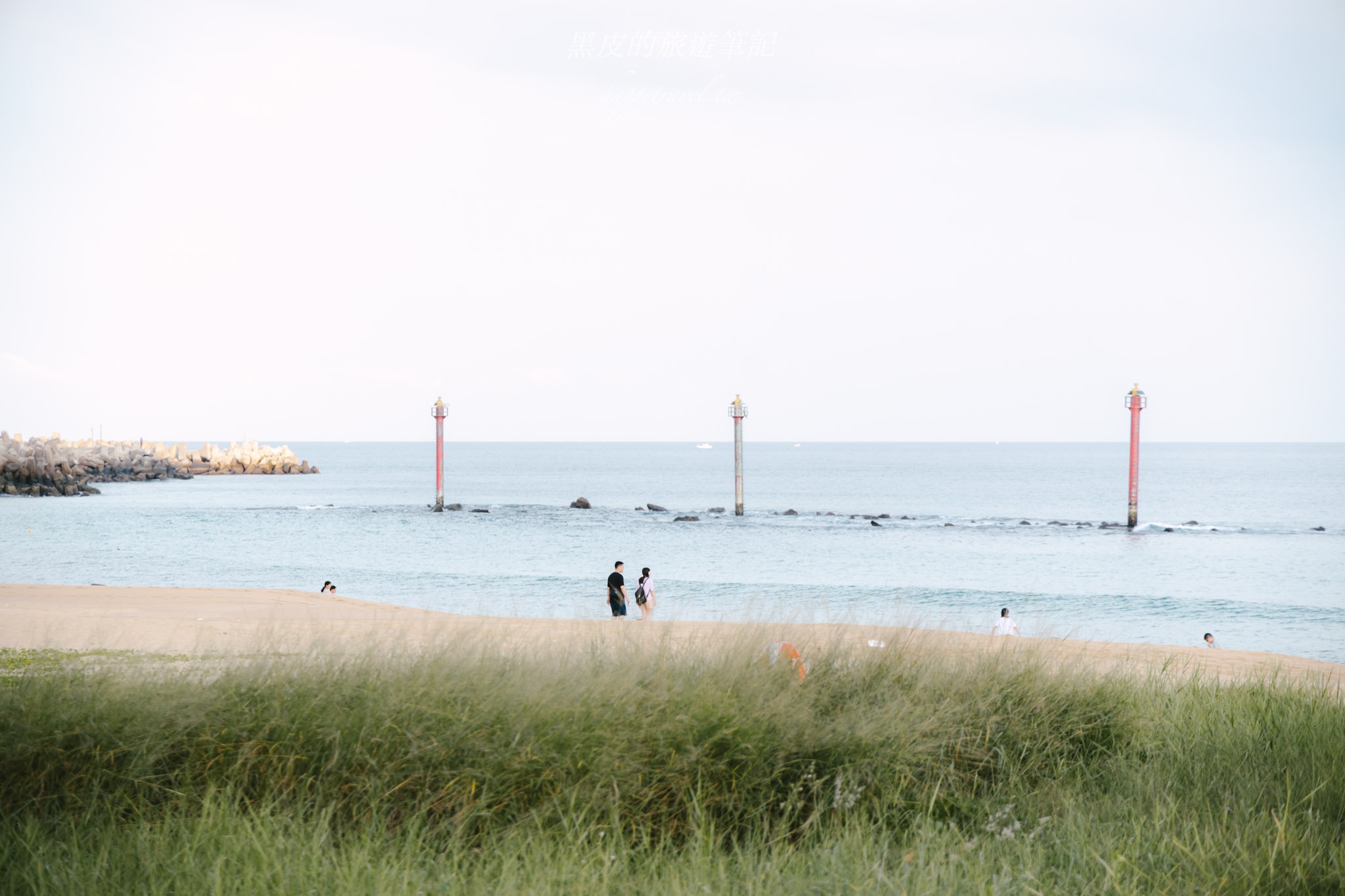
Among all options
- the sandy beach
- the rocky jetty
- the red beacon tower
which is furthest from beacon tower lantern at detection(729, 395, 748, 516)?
the rocky jetty

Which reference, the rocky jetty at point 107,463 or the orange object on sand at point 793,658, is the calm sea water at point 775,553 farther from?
the rocky jetty at point 107,463

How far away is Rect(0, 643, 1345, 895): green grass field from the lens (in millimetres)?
4312

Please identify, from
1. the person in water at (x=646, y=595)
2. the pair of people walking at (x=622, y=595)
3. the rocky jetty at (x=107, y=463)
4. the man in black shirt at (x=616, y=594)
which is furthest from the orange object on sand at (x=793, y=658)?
the rocky jetty at (x=107, y=463)

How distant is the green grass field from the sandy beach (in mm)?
537

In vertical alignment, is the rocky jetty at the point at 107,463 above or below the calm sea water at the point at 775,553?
above

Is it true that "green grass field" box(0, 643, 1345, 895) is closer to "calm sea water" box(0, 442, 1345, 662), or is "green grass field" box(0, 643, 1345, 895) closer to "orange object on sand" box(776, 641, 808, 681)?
"orange object on sand" box(776, 641, 808, 681)

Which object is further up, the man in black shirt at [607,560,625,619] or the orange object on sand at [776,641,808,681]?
the orange object on sand at [776,641,808,681]

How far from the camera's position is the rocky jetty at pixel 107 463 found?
64.5 metres

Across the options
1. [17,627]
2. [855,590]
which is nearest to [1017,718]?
[17,627]

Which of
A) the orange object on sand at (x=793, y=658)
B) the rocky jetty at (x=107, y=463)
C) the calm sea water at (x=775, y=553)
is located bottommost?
the calm sea water at (x=775, y=553)

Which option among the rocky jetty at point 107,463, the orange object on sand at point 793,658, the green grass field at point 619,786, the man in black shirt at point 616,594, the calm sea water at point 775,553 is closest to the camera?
the green grass field at point 619,786

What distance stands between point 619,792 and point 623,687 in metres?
0.73

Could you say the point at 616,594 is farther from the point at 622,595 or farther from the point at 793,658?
the point at 793,658

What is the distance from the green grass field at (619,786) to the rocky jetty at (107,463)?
66.3 meters
